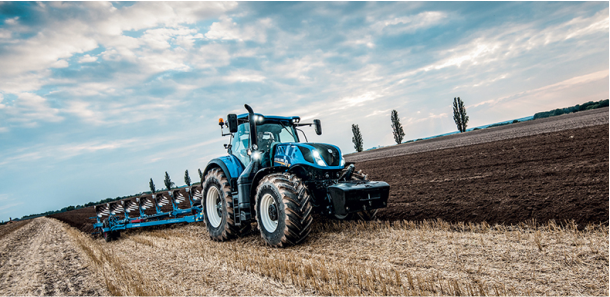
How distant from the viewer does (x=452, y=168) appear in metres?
13.1

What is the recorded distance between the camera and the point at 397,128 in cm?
6241

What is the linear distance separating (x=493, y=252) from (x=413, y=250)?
0.99 meters

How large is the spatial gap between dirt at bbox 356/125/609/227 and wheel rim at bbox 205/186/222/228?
12.5ft

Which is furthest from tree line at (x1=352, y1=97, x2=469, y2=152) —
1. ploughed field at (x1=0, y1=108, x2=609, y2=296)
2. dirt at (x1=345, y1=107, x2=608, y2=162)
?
ploughed field at (x1=0, y1=108, x2=609, y2=296)

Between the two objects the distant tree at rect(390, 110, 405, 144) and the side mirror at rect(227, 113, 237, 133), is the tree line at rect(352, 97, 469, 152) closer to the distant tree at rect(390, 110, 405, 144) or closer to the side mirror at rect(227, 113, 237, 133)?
the distant tree at rect(390, 110, 405, 144)

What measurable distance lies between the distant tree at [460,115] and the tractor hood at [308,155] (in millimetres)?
58881

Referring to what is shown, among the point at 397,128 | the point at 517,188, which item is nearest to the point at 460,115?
the point at 397,128

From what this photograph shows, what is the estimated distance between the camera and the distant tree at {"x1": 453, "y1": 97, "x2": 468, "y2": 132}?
58.2 metres

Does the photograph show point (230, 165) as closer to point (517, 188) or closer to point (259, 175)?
point (259, 175)

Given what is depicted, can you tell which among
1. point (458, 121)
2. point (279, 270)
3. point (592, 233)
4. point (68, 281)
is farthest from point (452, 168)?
point (458, 121)

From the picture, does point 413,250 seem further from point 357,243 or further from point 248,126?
point 248,126

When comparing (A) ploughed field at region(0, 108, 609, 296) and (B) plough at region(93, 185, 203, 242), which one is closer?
(A) ploughed field at region(0, 108, 609, 296)

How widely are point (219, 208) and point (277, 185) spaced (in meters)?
2.62

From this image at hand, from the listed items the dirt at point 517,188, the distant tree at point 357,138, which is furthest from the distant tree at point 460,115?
the dirt at point 517,188
